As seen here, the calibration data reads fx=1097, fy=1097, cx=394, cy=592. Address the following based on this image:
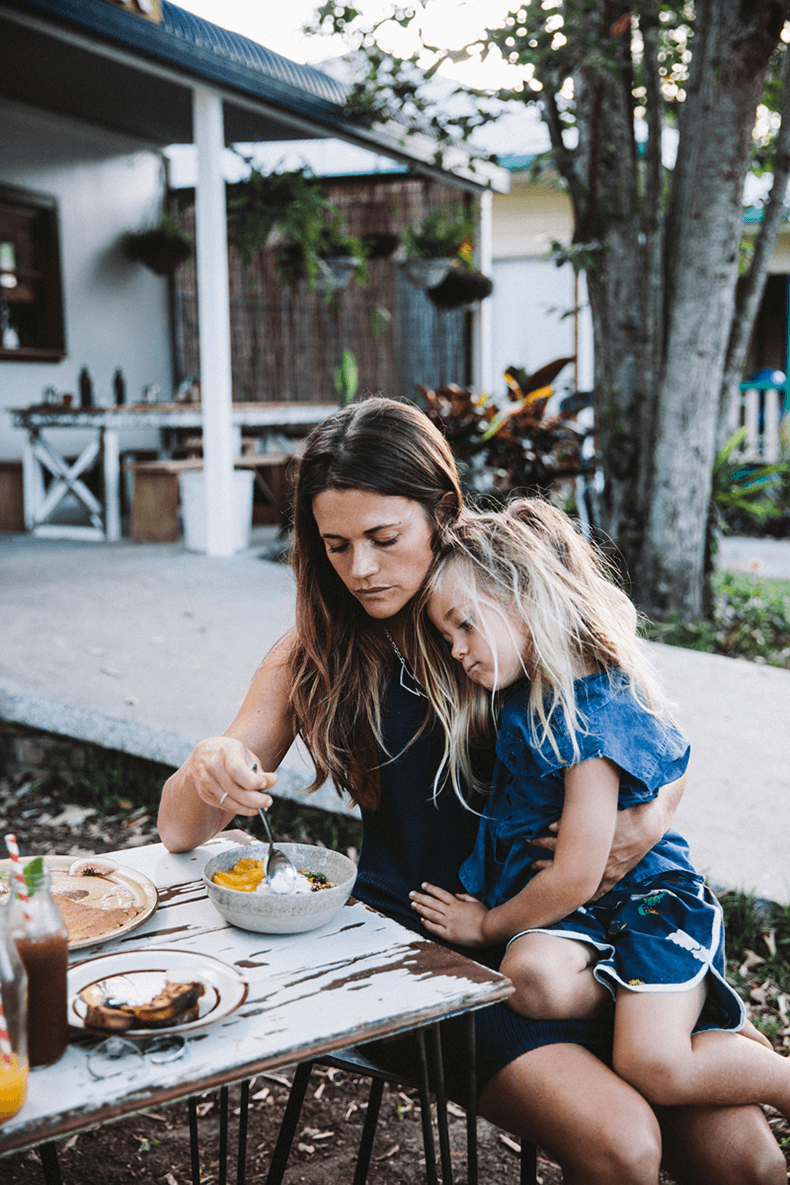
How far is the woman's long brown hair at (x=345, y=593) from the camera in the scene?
2.00 metres

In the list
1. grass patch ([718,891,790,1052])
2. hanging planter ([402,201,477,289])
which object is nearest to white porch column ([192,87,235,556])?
hanging planter ([402,201,477,289])

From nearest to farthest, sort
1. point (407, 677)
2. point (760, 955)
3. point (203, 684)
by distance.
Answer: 1. point (407, 677)
2. point (760, 955)
3. point (203, 684)

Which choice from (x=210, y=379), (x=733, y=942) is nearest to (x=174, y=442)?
(x=210, y=379)

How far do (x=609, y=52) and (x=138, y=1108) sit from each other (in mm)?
5112

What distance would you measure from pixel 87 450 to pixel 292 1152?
22.1 ft

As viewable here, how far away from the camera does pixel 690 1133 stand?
5.65 ft

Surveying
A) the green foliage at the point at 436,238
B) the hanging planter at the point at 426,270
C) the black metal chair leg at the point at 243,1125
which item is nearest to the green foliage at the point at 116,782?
the black metal chair leg at the point at 243,1125

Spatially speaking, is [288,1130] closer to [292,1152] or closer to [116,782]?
[292,1152]

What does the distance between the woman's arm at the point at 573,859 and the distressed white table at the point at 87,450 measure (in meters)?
6.81

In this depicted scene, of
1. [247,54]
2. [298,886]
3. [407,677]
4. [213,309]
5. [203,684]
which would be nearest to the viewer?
[298,886]

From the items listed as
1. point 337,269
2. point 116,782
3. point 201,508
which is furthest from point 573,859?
point 337,269

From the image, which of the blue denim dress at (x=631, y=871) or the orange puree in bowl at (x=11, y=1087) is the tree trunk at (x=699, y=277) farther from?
the orange puree in bowl at (x=11, y=1087)

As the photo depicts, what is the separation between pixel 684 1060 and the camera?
167 centimetres

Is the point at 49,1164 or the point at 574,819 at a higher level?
the point at 574,819
